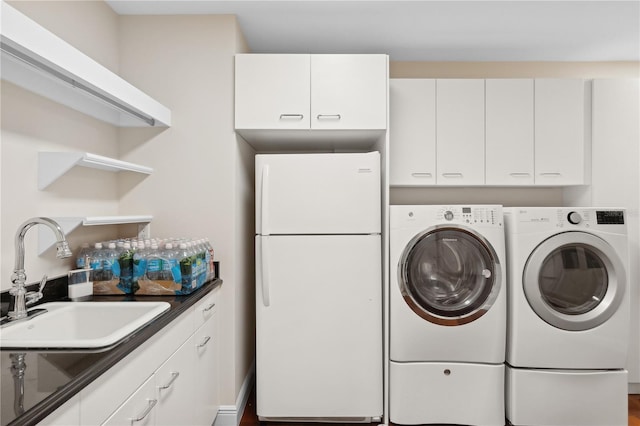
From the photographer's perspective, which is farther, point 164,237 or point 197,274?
point 164,237

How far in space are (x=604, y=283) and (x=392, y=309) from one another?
A: 131cm

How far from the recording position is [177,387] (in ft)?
5.33

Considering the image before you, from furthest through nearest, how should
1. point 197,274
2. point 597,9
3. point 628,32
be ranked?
point 628,32
point 597,9
point 197,274

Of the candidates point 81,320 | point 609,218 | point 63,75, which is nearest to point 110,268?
point 81,320

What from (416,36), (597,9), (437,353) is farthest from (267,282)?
(597,9)

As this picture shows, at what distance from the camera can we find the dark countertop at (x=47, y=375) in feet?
2.62

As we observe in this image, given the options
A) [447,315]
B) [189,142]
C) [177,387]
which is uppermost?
[189,142]

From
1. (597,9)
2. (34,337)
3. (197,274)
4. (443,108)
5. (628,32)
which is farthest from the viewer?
(443,108)

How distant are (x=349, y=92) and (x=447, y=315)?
1475 mm

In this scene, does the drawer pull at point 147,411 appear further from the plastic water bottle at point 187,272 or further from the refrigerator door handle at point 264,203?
the refrigerator door handle at point 264,203

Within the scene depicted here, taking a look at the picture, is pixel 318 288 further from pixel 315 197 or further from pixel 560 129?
pixel 560 129

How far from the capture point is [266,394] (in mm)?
2338

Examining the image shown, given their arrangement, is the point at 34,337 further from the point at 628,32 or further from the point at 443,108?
the point at 628,32

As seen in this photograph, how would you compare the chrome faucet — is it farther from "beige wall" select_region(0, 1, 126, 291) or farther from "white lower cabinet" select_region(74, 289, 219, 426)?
"white lower cabinet" select_region(74, 289, 219, 426)
